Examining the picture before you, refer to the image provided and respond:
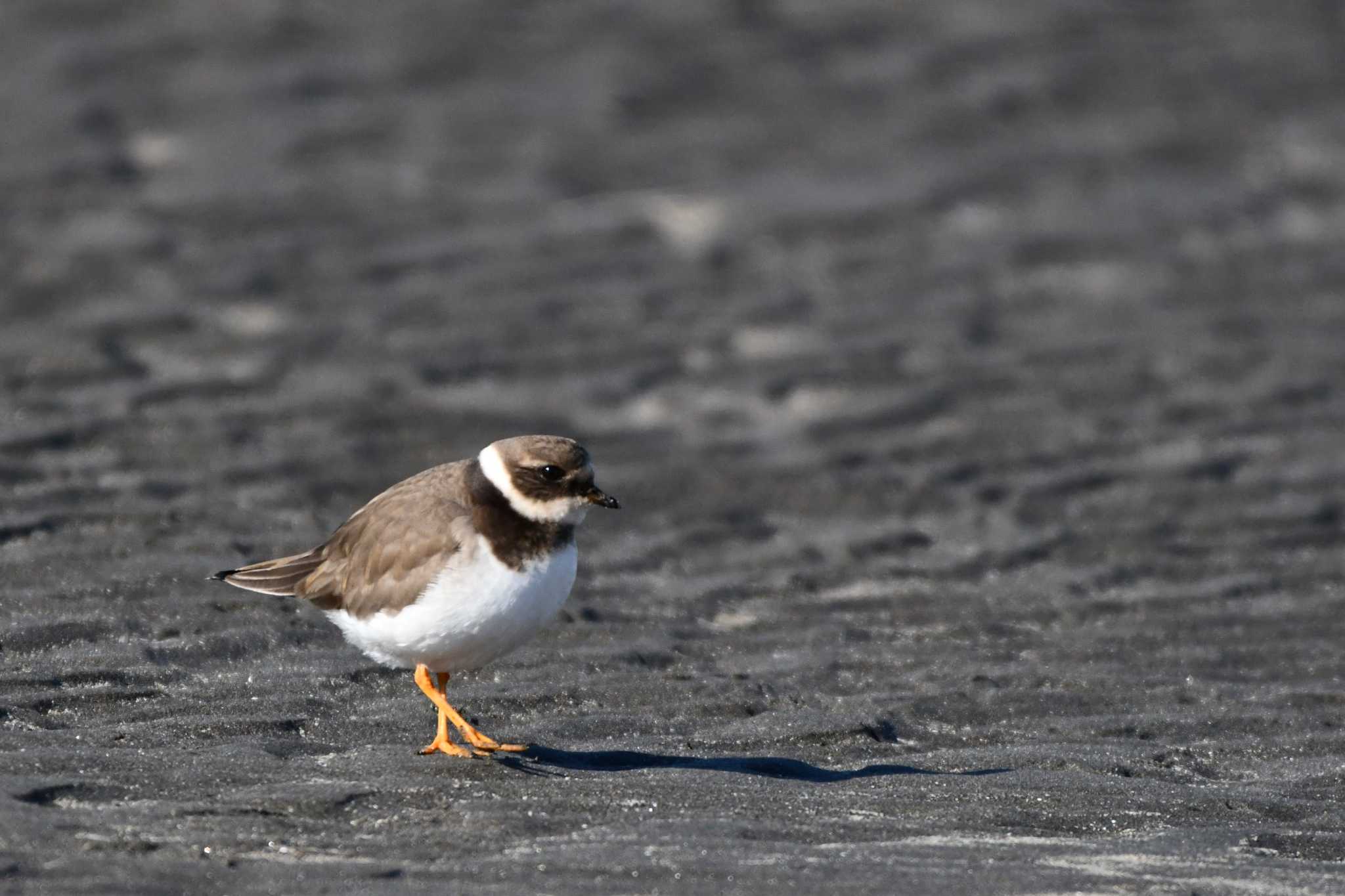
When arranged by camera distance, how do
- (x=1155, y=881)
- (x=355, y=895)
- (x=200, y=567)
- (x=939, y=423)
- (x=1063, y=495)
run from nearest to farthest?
(x=355, y=895)
(x=1155, y=881)
(x=200, y=567)
(x=1063, y=495)
(x=939, y=423)

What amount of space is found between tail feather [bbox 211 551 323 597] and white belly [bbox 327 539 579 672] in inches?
27.0

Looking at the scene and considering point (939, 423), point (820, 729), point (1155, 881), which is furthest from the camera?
point (939, 423)

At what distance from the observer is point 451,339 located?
11586 millimetres

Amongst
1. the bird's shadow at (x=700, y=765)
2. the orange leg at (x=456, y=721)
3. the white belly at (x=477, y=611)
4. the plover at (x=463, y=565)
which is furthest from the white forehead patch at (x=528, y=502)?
the bird's shadow at (x=700, y=765)

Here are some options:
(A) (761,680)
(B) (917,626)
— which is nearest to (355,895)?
(A) (761,680)

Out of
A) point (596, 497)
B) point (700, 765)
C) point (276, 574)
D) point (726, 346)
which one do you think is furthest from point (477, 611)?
point (726, 346)

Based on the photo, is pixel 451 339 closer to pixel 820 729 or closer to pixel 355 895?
pixel 820 729

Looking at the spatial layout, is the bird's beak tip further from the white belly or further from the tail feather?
the tail feather

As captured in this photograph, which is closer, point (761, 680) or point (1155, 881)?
point (1155, 881)

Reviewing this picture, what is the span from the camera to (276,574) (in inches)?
283

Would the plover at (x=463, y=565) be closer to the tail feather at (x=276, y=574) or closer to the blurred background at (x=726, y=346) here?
the tail feather at (x=276, y=574)

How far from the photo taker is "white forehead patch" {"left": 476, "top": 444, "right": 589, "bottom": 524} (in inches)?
259

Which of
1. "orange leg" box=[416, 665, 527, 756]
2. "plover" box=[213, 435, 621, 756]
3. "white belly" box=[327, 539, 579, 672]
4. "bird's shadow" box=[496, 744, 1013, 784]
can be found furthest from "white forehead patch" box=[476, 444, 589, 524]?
"bird's shadow" box=[496, 744, 1013, 784]

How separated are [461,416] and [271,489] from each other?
4.98 feet
